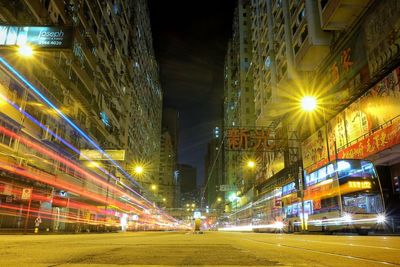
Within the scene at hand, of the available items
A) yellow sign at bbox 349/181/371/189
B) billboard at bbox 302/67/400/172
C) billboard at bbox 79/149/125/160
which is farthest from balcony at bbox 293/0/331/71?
billboard at bbox 79/149/125/160

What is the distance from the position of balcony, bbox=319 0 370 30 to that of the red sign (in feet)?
32.5

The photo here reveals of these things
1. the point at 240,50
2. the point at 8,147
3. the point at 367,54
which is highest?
the point at 240,50

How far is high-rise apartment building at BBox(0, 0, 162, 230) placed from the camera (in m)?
25.8

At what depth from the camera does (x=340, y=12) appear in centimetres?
2669

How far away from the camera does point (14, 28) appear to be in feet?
47.4

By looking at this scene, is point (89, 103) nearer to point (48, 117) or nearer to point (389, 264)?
point (48, 117)

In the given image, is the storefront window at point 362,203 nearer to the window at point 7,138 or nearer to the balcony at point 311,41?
the balcony at point 311,41

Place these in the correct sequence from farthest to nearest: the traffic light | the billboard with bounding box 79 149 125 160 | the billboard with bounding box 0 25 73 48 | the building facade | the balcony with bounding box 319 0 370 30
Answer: the billboard with bounding box 79 149 125 160, the balcony with bounding box 319 0 370 30, the traffic light, the building facade, the billboard with bounding box 0 25 73 48

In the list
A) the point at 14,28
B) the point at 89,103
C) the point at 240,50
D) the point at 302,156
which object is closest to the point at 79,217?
the point at 89,103

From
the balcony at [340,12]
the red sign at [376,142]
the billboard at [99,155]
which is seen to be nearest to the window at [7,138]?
the billboard at [99,155]

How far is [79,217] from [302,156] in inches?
1141

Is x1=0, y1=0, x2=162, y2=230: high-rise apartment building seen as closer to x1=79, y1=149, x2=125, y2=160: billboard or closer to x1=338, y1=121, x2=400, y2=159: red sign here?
x1=79, y1=149, x2=125, y2=160: billboard

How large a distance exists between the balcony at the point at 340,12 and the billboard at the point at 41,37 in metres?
20.5

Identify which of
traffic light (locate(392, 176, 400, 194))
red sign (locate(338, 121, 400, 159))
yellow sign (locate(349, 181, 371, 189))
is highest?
red sign (locate(338, 121, 400, 159))
